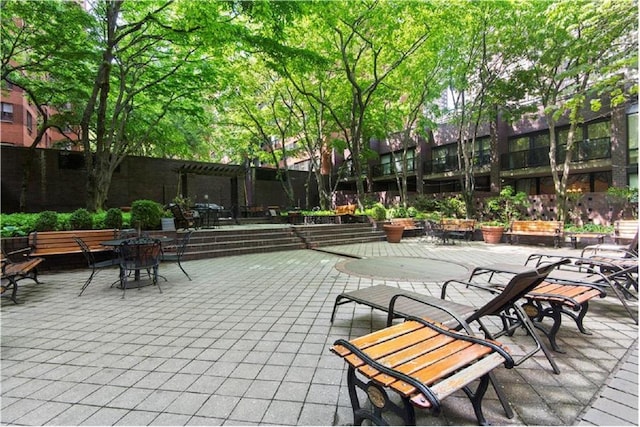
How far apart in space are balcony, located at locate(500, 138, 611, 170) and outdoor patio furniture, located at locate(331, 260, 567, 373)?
16822mm

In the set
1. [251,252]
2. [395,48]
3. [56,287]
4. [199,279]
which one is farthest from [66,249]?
[395,48]

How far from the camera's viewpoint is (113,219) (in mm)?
7953

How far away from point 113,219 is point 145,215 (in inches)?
32.1

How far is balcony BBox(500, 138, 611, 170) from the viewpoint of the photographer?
14617mm

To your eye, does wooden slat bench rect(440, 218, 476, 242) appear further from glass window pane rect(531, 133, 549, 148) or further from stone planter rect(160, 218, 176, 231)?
glass window pane rect(531, 133, 549, 148)

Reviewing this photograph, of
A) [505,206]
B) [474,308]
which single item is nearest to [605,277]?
[474,308]

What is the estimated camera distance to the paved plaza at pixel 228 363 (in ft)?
6.54

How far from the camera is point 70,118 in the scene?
43.5 feet

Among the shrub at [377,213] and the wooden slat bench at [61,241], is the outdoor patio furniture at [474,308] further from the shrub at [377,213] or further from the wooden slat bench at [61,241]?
the shrub at [377,213]

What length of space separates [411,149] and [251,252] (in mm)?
18625

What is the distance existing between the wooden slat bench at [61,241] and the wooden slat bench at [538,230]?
1271 centimetres

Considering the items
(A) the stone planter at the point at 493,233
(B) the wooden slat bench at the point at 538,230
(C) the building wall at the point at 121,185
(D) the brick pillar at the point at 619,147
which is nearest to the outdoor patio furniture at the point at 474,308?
(B) the wooden slat bench at the point at 538,230

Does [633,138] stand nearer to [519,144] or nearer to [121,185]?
[519,144]

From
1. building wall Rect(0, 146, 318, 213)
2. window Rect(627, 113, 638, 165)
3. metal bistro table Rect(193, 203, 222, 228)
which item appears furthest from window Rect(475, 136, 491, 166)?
metal bistro table Rect(193, 203, 222, 228)
